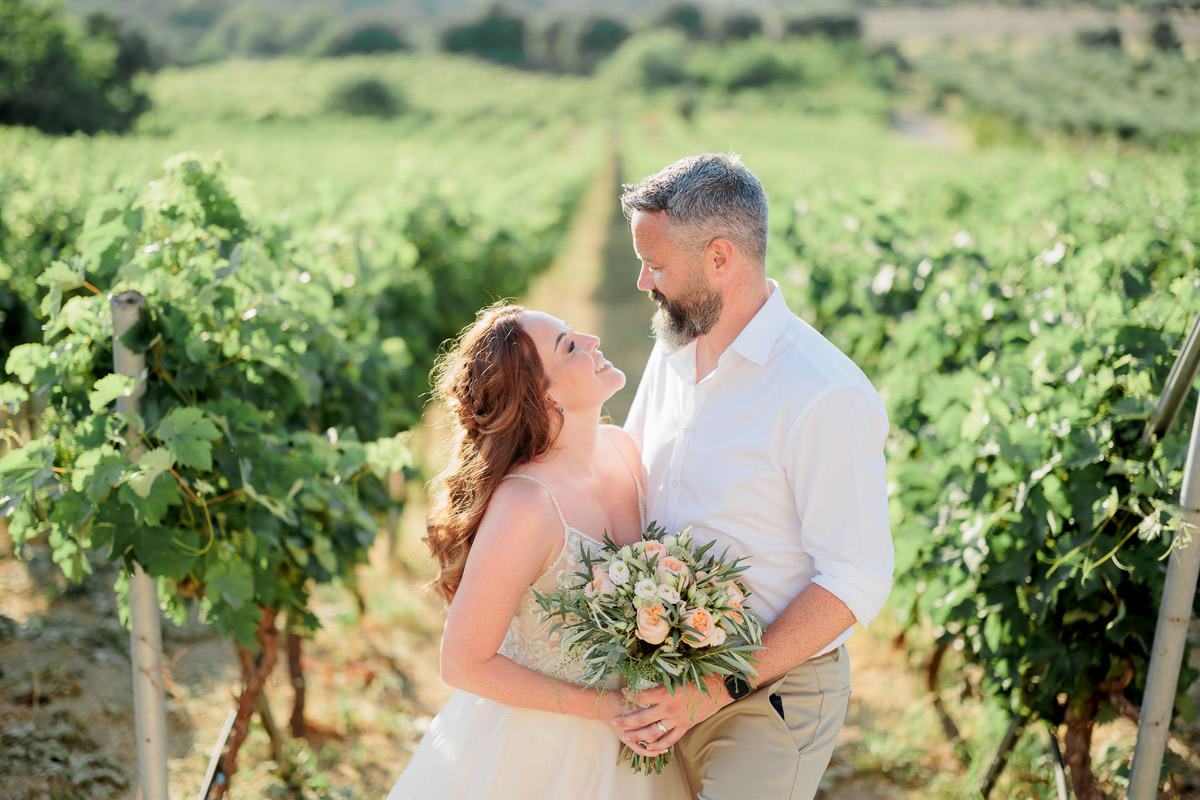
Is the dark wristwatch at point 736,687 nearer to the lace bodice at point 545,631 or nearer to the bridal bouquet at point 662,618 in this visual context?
the bridal bouquet at point 662,618

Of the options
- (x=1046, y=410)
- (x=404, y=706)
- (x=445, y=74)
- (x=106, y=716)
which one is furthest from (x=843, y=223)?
(x=445, y=74)

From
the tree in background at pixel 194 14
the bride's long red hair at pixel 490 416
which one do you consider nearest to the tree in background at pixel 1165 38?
the bride's long red hair at pixel 490 416

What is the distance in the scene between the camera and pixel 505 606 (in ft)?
6.57

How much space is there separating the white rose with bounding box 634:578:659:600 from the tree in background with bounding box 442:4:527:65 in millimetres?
105818

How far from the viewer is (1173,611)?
2.24 meters

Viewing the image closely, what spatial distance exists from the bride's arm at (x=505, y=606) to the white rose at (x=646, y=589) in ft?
0.92

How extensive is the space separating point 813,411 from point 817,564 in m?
0.34

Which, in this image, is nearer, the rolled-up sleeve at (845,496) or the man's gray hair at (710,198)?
the rolled-up sleeve at (845,496)

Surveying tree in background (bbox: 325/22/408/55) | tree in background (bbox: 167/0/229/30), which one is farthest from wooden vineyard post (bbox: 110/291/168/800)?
tree in background (bbox: 167/0/229/30)

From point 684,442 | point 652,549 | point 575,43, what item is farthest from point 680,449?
point 575,43

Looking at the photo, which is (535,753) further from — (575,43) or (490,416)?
(575,43)

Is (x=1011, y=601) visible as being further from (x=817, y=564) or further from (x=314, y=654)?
(x=314, y=654)

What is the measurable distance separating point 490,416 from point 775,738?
1.02m

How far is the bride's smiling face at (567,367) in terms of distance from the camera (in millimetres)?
2205
